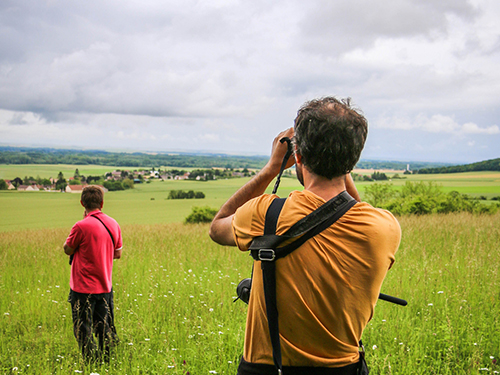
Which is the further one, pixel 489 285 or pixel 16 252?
pixel 16 252

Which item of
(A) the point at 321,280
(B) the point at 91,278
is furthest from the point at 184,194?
(A) the point at 321,280

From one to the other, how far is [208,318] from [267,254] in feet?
12.1

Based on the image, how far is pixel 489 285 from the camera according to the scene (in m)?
4.69

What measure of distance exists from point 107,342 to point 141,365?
676 mm

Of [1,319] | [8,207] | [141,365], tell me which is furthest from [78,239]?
[8,207]

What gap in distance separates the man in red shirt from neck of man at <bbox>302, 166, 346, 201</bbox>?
3.13 m

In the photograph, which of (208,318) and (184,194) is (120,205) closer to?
(184,194)

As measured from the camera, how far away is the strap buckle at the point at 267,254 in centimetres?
134

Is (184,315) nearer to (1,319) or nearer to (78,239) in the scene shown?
(78,239)

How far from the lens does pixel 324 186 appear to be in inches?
56.2

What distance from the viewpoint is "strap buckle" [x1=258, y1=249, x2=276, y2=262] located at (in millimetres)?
1339

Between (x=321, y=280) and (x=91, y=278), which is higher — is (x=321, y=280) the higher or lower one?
the higher one

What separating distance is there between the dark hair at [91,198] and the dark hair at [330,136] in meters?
3.21

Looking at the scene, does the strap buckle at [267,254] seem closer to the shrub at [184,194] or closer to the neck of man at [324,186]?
the neck of man at [324,186]
